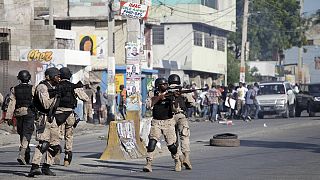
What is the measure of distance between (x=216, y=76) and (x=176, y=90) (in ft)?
173

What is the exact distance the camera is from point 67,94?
14945mm

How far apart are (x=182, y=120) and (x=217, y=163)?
6.82 ft

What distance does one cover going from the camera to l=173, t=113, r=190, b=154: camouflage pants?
1523cm

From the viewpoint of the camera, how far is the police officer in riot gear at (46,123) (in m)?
14.2

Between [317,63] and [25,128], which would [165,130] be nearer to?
[25,128]

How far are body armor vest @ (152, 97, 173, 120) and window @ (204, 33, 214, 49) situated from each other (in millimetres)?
48198

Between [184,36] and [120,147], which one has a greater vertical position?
[184,36]

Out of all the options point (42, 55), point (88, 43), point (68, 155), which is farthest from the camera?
point (88, 43)

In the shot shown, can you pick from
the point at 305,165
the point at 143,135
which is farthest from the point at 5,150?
the point at 305,165

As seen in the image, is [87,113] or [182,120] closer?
[182,120]

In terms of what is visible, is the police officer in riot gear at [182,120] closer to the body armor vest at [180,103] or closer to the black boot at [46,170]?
the body armor vest at [180,103]

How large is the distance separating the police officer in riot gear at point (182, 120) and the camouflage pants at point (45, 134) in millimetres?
2345

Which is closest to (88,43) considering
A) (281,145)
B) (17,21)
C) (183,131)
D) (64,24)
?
(64,24)

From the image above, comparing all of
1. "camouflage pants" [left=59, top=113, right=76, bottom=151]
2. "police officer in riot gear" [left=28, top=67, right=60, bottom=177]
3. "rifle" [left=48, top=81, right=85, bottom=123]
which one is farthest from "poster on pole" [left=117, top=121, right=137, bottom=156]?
"rifle" [left=48, top=81, right=85, bottom=123]
